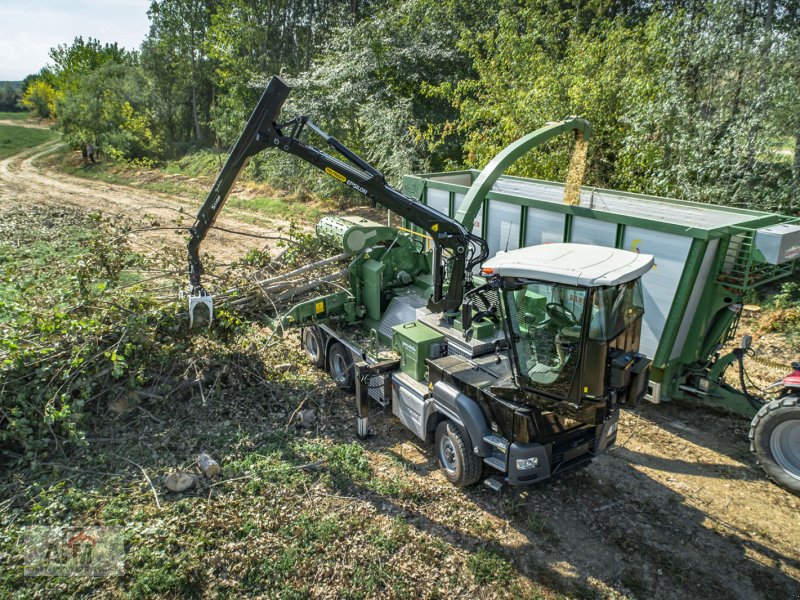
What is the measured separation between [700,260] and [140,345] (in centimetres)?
726

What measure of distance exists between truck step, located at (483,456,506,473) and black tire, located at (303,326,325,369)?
385 centimetres

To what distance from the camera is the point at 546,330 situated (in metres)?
5.08

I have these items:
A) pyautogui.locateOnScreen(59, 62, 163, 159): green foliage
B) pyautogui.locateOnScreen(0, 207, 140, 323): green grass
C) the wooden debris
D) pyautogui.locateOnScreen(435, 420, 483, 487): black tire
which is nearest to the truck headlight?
pyautogui.locateOnScreen(435, 420, 483, 487): black tire

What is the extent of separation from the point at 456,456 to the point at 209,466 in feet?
9.16

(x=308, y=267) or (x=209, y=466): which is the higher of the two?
(x=308, y=267)

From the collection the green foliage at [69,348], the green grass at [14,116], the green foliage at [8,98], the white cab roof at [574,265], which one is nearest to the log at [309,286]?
the green foliage at [69,348]

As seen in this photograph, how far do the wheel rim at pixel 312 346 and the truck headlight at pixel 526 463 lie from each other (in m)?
4.45

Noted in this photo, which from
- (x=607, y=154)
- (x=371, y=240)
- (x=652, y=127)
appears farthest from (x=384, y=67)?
(x=371, y=240)

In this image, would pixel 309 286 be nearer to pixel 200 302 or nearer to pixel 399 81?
pixel 200 302

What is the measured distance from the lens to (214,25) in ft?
99.2

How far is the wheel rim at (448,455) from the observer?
20.1ft

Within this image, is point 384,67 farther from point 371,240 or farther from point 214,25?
point 214,25

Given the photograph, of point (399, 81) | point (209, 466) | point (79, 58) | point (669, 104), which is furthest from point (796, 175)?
point (79, 58)

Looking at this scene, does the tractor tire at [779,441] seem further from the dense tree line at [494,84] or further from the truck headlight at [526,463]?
the dense tree line at [494,84]
